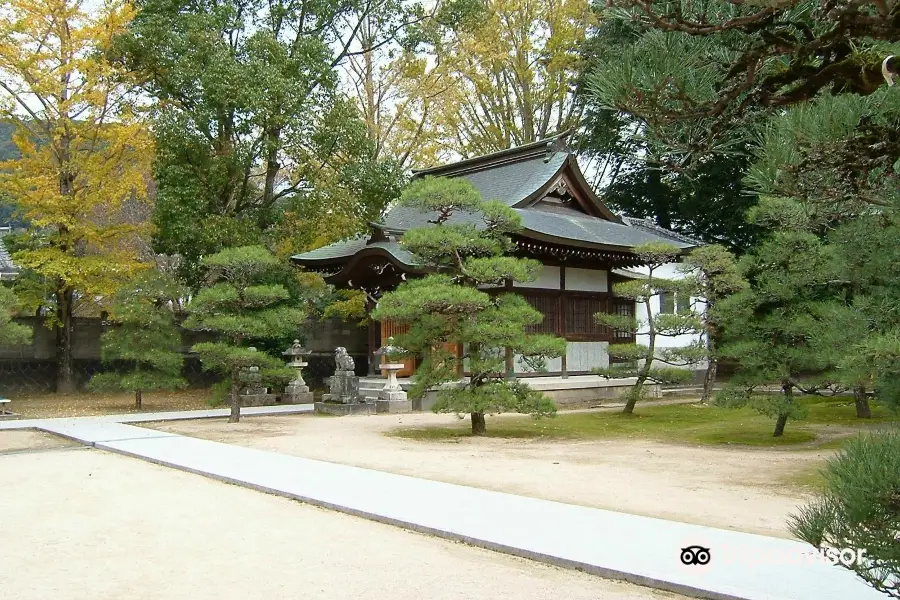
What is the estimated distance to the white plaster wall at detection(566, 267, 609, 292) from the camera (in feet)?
59.9

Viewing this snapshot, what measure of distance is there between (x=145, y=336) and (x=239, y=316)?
3203mm

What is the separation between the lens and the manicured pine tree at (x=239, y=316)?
13875mm

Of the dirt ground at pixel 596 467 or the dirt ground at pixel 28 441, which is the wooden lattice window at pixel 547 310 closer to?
the dirt ground at pixel 596 467

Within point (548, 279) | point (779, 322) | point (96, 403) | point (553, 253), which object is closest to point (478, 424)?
point (779, 322)

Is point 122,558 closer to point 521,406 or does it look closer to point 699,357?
point 521,406

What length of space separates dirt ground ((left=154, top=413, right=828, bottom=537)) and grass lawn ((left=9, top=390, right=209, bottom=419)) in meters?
3.81

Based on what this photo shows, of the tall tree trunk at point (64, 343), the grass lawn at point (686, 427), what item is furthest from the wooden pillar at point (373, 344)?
the tall tree trunk at point (64, 343)

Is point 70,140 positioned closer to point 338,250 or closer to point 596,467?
point 338,250

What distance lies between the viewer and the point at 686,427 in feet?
44.6

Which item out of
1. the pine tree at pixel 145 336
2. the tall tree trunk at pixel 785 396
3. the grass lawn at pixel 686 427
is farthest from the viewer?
the pine tree at pixel 145 336

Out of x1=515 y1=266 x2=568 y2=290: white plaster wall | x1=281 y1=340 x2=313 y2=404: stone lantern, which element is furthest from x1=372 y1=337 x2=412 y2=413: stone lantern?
x1=515 y1=266 x2=568 y2=290: white plaster wall

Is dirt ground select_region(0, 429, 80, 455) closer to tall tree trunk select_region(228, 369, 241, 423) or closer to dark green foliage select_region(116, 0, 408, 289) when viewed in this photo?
tall tree trunk select_region(228, 369, 241, 423)

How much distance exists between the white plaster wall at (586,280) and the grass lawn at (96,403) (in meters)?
8.84

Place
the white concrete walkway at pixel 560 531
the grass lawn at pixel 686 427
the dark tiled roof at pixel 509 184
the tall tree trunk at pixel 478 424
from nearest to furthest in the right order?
1. the white concrete walkway at pixel 560 531
2. the grass lawn at pixel 686 427
3. the tall tree trunk at pixel 478 424
4. the dark tiled roof at pixel 509 184
